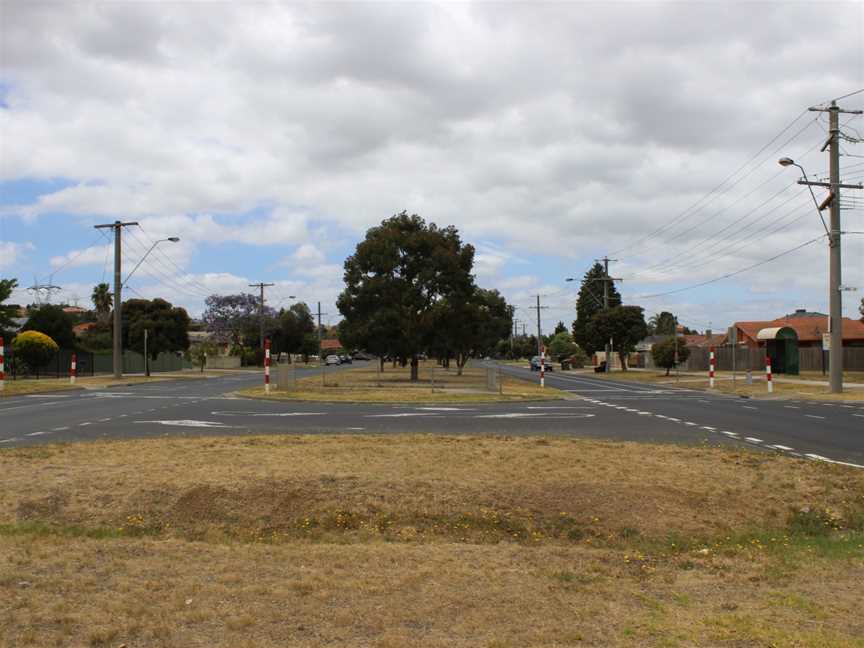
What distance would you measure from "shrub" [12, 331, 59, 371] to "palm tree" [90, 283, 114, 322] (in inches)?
1870

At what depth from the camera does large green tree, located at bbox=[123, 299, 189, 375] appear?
61062 millimetres

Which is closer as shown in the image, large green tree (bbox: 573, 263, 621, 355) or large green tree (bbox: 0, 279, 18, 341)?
large green tree (bbox: 0, 279, 18, 341)

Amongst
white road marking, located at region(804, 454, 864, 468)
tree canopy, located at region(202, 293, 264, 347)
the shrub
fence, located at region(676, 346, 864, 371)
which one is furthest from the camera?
tree canopy, located at region(202, 293, 264, 347)

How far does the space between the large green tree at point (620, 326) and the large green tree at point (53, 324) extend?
132 feet

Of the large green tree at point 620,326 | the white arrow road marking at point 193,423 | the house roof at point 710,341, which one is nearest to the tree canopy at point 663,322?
the house roof at point 710,341

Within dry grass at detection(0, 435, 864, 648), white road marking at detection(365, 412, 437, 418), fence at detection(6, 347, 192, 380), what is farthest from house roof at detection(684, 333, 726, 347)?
dry grass at detection(0, 435, 864, 648)

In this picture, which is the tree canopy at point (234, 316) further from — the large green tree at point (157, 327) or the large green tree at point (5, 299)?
the large green tree at point (5, 299)

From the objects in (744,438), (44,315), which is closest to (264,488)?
(744,438)

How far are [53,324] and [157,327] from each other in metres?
7.22

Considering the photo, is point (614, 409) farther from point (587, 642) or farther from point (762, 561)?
point (587, 642)

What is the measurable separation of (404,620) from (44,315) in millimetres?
59007

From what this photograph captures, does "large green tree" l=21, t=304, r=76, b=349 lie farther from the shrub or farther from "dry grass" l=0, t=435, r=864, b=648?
"dry grass" l=0, t=435, r=864, b=648

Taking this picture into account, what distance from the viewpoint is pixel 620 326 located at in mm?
63062

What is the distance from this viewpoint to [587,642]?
481 centimetres
